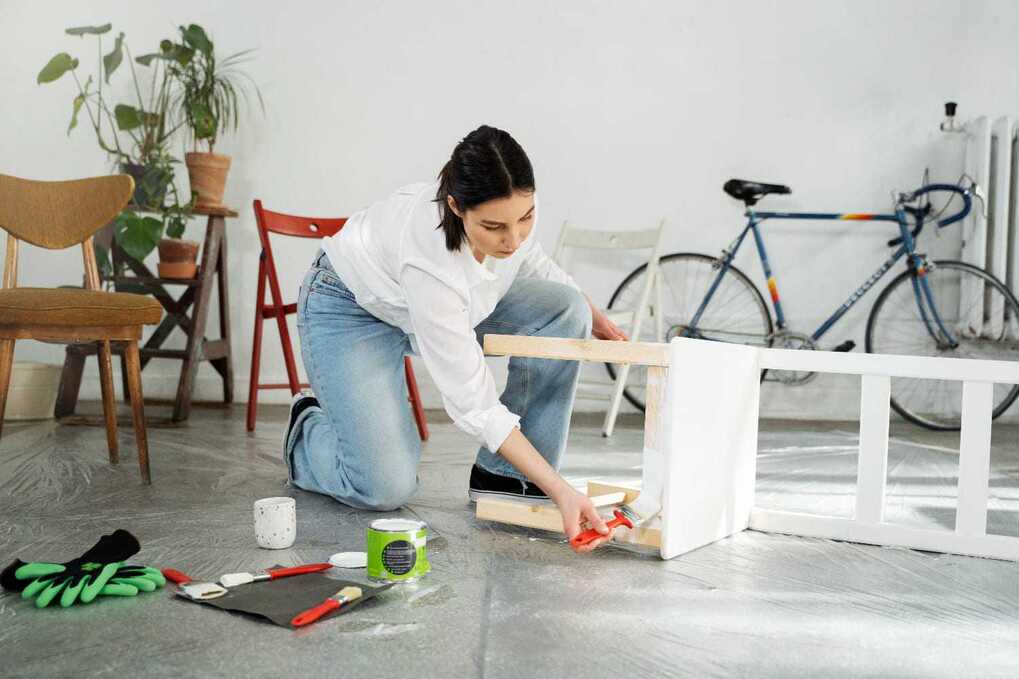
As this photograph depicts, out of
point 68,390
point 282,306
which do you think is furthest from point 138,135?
point 282,306

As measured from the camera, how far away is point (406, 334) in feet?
5.97

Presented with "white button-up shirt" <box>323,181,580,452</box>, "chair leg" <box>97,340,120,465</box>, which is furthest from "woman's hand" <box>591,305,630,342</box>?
"chair leg" <box>97,340,120,465</box>

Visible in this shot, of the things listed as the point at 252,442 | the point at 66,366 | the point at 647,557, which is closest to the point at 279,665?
the point at 647,557

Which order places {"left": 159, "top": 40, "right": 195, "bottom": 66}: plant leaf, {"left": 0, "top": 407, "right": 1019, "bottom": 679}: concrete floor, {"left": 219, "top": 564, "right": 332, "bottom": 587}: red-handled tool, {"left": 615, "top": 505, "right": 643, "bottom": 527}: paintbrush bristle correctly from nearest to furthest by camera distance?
{"left": 0, "top": 407, "right": 1019, "bottom": 679}: concrete floor, {"left": 219, "top": 564, "right": 332, "bottom": 587}: red-handled tool, {"left": 615, "top": 505, "right": 643, "bottom": 527}: paintbrush bristle, {"left": 159, "top": 40, "right": 195, "bottom": 66}: plant leaf

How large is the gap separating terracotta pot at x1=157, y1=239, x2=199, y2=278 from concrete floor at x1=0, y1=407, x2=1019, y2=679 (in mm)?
1109

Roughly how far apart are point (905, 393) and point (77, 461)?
2.89m

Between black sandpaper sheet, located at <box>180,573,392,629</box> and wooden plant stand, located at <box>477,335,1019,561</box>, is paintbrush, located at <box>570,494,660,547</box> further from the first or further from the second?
black sandpaper sheet, located at <box>180,573,392,629</box>

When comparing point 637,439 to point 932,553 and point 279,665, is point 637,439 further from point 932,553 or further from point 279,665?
point 279,665

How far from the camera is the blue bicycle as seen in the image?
134 inches

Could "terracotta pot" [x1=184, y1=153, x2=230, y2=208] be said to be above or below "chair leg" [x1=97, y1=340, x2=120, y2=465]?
above

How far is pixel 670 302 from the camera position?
365 cm

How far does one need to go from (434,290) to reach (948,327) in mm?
2797

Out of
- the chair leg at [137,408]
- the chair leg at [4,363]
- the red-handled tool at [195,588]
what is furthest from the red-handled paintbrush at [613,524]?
the chair leg at [4,363]

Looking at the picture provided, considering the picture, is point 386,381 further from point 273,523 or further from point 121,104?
point 121,104
